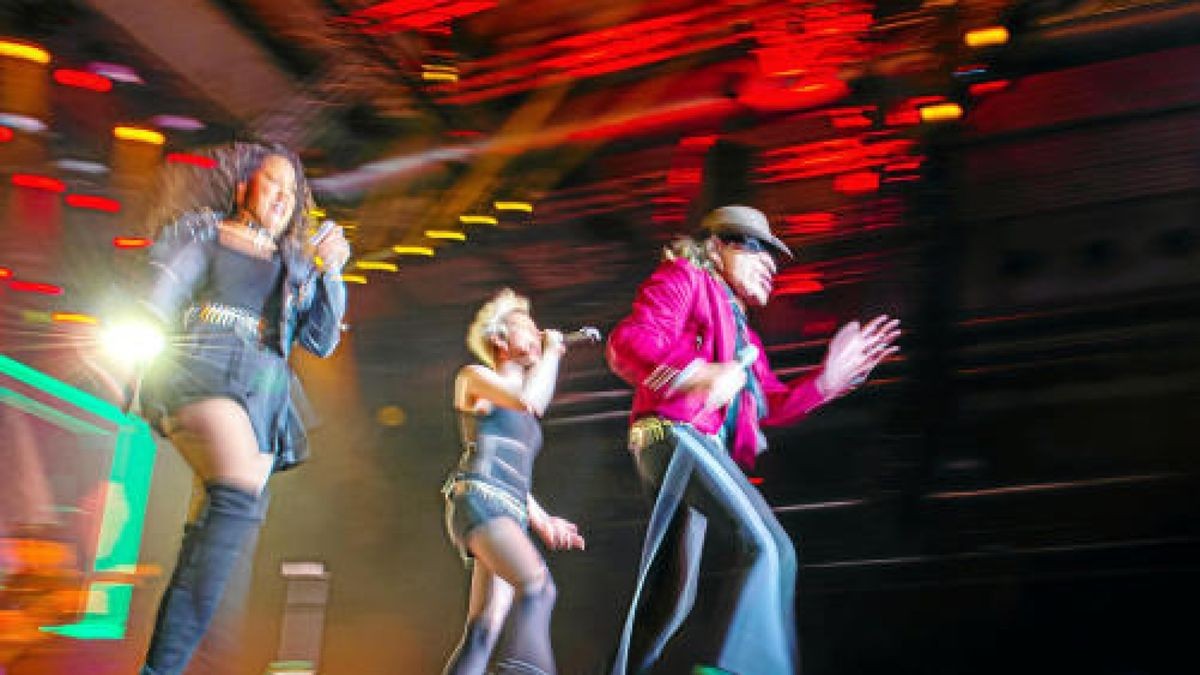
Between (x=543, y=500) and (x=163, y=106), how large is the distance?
8.24 feet

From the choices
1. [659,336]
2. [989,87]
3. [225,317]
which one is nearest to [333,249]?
[225,317]

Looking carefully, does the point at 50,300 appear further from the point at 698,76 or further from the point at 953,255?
Answer: the point at 953,255

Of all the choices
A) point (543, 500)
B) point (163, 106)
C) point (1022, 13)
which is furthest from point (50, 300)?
point (1022, 13)

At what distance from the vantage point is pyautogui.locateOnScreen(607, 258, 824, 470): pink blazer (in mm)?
3389

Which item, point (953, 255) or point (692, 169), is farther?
point (692, 169)

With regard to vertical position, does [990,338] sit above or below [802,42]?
below

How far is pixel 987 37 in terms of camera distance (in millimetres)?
4355

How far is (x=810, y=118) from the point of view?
4703 millimetres

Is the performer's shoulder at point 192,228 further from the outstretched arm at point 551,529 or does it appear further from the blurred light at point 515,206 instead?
the blurred light at point 515,206

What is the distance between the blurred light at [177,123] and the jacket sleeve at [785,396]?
2.94 m

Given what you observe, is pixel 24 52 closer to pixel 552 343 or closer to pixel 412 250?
pixel 412 250

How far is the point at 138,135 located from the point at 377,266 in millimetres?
1199

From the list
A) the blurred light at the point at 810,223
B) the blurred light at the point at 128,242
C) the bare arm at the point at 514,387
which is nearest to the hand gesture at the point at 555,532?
the bare arm at the point at 514,387

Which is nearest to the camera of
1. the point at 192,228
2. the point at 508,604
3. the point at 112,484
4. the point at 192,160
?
the point at 192,228
